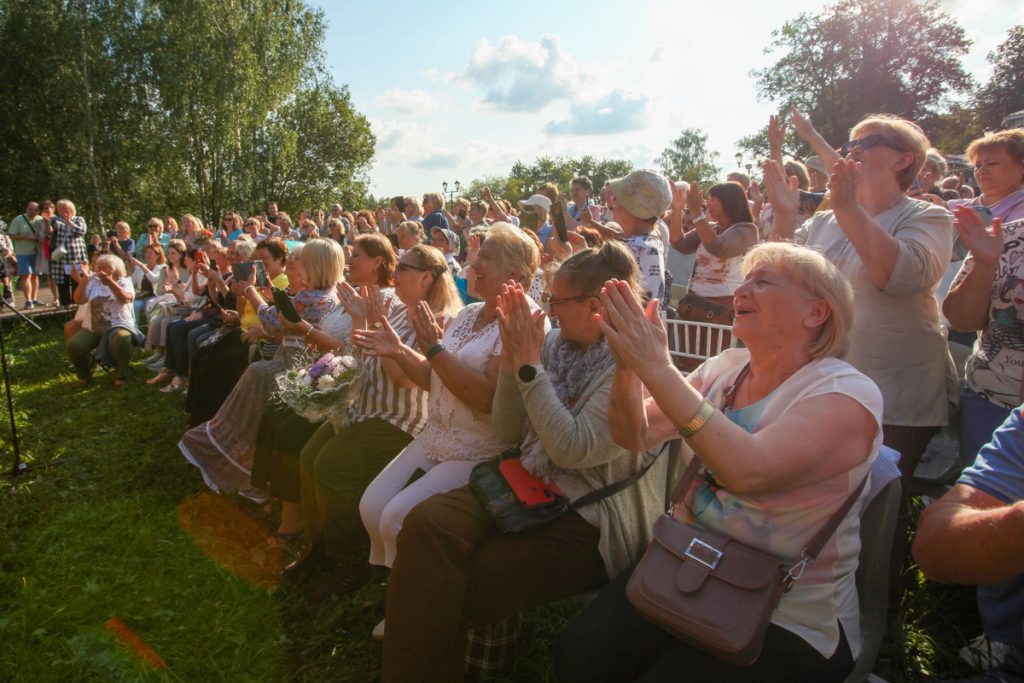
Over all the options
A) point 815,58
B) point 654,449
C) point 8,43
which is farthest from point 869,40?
point 654,449

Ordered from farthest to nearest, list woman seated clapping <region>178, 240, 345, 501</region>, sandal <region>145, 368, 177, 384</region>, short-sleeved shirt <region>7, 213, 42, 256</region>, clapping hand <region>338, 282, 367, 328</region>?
1. short-sleeved shirt <region>7, 213, 42, 256</region>
2. sandal <region>145, 368, 177, 384</region>
3. woman seated clapping <region>178, 240, 345, 501</region>
4. clapping hand <region>338, 282, 367, 328</region>

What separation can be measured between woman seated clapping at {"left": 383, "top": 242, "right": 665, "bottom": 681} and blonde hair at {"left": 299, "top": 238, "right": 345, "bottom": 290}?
2.52 meters

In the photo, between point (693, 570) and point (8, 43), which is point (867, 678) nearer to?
point (693, 570)

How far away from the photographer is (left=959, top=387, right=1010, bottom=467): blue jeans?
2.36m

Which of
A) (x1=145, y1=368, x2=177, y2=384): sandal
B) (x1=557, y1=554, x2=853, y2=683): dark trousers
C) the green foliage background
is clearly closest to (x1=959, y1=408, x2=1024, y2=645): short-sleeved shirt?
(x1=557, y1=554, x2=853, y2=683): dark trousers

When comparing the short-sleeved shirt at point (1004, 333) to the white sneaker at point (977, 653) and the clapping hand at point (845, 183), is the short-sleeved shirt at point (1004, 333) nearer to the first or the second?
the clapping hand at point (845, 183)

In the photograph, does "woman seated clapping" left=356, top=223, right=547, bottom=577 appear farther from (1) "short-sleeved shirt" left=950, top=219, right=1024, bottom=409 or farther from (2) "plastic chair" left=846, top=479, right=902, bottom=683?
(1) "short-sleeved shirt" left=950, top=219, right=1024, bottom=409

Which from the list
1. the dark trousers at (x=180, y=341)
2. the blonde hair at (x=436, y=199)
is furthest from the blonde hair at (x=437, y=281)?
the blonde hair at (x=436, y=199)

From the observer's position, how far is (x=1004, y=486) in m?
1.49

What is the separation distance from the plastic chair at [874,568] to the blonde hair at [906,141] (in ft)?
4.61

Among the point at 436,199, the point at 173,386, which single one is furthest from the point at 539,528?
the point at 436,199

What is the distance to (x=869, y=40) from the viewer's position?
35.8 metres

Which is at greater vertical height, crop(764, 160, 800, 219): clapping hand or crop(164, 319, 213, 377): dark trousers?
crop(764, 160, 800, 219): clapping hand

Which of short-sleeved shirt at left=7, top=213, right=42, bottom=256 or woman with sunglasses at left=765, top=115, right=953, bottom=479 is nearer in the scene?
woman with sunglasses at left=765, top=115, right=953, bottom=479
